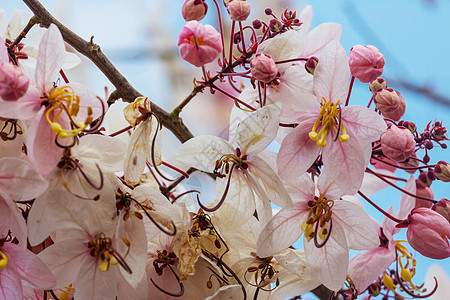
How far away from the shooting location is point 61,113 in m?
0.25

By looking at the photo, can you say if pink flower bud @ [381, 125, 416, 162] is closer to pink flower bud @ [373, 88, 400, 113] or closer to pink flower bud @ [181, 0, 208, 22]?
pink flower bud @ [373, 88, 400, 113]

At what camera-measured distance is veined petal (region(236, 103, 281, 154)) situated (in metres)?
0.27

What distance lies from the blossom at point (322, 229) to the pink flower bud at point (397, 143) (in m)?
0.04

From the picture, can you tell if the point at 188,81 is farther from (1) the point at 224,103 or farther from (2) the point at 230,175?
(2) the point at 230,175

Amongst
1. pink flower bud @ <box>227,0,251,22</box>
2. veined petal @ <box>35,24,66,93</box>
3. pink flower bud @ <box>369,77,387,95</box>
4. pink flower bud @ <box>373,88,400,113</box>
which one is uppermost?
pink flower bud @ <box>227,0,251,22</box>

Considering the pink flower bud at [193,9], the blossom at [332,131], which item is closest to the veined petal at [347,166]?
the blossom at [332,131]

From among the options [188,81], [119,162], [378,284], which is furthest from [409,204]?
[188,81]

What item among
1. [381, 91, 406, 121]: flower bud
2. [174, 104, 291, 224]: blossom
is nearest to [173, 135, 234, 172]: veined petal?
[174, 104, 291, 224]: blossom

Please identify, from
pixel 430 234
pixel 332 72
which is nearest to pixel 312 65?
pixel 332 72

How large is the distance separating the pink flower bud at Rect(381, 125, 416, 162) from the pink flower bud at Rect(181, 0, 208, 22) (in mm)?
133

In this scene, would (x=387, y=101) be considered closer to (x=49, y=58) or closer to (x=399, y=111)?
(x=399, y=111)

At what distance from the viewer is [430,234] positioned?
0.96ft

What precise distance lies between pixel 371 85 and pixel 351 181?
6cm

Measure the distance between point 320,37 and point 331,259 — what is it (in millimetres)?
154
